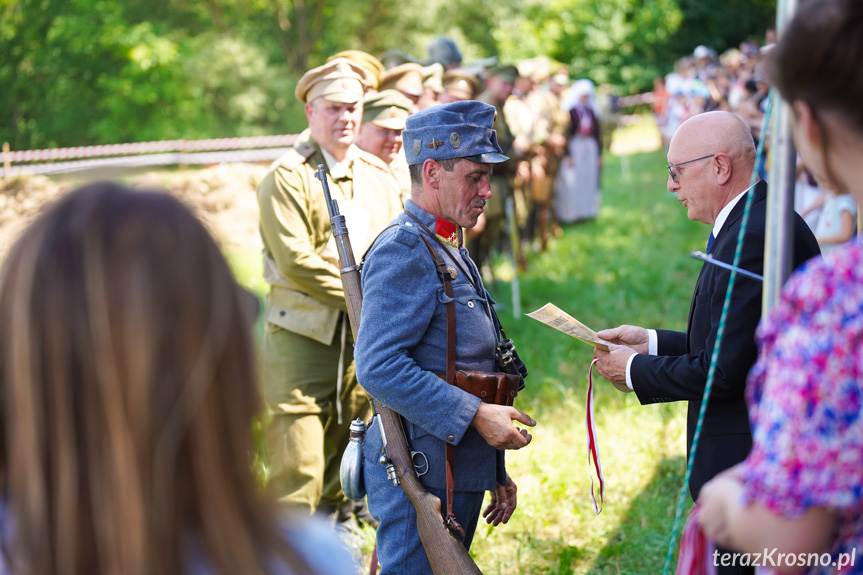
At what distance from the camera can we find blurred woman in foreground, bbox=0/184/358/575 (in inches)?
42.3

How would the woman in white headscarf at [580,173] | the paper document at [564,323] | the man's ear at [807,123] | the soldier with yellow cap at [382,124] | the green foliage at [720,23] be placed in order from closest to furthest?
the man's ear at [807,123] → the paper document at [564,323] → the soldier with yellow cap at [382,124] → the woman in white headscarf at [580,173] → the green foliage at [720,23]

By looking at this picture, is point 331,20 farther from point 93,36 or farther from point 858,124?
point 858,124

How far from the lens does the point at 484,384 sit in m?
2.67

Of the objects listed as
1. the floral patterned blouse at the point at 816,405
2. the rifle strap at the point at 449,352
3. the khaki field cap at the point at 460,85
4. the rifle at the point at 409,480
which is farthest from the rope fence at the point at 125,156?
the floral patterned blouse at the point at 816,405

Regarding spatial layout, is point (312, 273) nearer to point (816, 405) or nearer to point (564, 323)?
point (564, 323)

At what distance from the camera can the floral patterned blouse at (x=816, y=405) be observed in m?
1.18

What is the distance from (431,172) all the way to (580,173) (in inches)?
429

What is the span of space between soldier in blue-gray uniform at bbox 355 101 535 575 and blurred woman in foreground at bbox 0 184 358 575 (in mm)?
1449

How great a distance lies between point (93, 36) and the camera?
22.9 m

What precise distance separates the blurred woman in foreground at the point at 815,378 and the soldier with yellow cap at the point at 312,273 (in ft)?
9.27

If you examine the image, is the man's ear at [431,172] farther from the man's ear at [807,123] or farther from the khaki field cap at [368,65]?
the khaki field cap at [368,65]

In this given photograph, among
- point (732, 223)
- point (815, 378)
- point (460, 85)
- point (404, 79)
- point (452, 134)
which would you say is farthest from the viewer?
point (460, 85)

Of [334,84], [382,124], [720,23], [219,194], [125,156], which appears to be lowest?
[219,194]

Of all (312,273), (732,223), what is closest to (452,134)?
(732,223)
